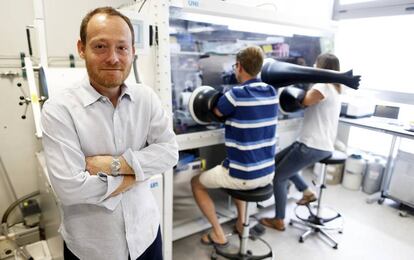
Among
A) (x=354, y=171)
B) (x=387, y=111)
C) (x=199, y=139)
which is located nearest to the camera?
(x=199, y=139)

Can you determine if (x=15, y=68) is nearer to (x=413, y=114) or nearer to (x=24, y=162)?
(x=24, y=162)

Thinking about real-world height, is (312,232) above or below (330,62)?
below

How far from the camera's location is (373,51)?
11.2 ft

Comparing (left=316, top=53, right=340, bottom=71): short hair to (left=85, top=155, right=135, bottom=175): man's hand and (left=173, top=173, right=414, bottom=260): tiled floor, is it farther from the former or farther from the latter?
(left=85, top=155, right=135, bottom=175): man's hand

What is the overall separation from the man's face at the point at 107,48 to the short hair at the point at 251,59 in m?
0.98

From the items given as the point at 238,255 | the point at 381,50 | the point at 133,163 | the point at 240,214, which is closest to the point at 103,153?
the point at 133,163

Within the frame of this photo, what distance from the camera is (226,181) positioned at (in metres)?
1.87

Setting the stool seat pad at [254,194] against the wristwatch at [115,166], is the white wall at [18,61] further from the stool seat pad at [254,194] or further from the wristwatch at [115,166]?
the stool seat pad at [254,194]

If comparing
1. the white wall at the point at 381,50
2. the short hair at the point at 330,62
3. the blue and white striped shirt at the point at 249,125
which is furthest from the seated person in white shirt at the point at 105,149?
the white wall at the point at 381,50

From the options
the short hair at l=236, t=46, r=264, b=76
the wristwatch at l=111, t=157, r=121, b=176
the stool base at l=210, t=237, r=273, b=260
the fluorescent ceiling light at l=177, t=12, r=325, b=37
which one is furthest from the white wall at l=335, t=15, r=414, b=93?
the wristwatch at l=111, t=157, r=121, b=176

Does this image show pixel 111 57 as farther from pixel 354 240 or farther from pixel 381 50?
pixel 381 50

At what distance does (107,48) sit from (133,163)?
0.41 meters

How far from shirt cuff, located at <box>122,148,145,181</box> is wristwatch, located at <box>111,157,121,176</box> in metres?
0.03

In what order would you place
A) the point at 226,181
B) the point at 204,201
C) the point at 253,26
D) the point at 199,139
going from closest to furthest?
1. the point at 226,181
2. the point at 199,139
3. the point at 204,201
4. the point at 253,26
